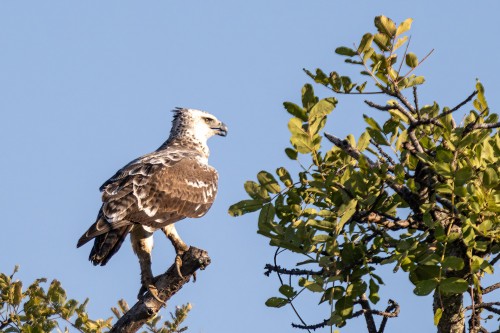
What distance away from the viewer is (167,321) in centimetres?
855

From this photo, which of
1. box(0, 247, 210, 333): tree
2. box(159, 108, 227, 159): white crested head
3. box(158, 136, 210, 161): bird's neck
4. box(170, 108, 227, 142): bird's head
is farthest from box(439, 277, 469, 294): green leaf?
box(170, 108, 227, 142): bird's head

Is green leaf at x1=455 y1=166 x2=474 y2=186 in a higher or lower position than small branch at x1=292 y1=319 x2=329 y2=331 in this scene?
higher

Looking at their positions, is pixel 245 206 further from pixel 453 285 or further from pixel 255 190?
pixel 453 285

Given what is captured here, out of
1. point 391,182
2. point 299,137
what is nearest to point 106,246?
point 299,137

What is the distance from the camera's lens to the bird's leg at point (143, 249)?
10.4 metres

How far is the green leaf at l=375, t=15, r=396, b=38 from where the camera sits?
576cm

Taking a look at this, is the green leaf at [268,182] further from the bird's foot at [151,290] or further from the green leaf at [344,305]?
the bird's foot at [151,290]

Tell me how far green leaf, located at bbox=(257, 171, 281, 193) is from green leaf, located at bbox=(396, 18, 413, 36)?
133cm

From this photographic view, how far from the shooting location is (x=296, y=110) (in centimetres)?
582

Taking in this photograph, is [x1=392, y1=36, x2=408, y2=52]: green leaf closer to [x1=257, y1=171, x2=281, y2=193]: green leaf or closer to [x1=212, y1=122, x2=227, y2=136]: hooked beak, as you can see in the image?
[x1=257, y1=171, x2=281, y2=193]: green leaf

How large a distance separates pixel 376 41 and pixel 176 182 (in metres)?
5.85

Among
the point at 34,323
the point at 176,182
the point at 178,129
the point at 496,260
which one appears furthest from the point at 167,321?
the point at 178,129

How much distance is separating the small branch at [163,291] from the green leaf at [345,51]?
4073 millimetres

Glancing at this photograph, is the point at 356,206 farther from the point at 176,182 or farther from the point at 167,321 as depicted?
the point at 176,182
